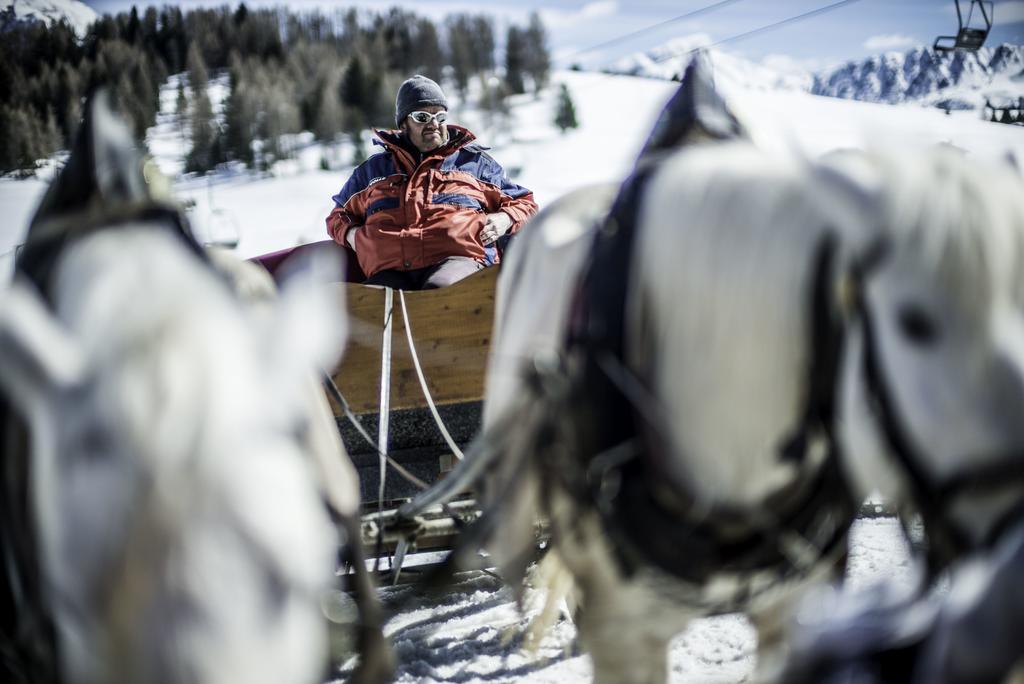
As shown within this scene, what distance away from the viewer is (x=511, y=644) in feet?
9.52

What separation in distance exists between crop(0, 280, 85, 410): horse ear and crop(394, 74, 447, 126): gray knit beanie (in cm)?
258

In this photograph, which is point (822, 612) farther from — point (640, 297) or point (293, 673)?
point (293, 673)

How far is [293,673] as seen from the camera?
896 millimetres

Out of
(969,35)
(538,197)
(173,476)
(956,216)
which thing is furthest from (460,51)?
(173,476)

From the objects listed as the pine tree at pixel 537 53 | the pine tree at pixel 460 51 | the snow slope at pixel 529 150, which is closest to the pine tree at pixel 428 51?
the pine tree at pixel 460 51

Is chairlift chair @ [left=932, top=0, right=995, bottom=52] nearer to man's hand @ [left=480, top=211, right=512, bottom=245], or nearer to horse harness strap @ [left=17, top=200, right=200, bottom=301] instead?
man's hand @ [left=480, top=211, right=512, bottom=245]

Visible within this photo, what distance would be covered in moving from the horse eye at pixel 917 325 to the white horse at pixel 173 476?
31.7 inches

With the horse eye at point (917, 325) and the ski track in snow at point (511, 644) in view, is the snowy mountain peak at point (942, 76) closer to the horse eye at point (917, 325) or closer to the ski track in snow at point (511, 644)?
the ski track in snow at point (511, 644)

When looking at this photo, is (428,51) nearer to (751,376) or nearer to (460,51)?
(460,51)

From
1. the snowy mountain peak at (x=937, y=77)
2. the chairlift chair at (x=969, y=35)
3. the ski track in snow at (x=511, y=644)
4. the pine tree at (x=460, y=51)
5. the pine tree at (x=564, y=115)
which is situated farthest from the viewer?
the pine tree at (x=460, y=51)

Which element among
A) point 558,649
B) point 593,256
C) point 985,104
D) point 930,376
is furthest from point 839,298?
point 985,104

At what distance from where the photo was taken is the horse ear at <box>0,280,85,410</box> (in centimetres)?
89

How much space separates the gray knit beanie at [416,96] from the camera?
3.31 meters

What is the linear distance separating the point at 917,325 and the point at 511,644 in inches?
89.0
